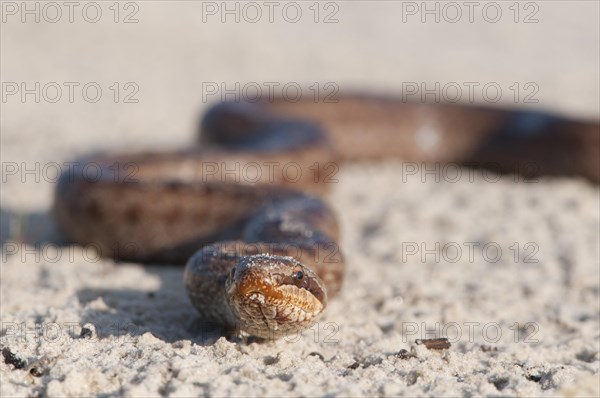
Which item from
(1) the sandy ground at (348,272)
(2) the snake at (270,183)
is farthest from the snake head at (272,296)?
(1) the sandy ground at (348,272)

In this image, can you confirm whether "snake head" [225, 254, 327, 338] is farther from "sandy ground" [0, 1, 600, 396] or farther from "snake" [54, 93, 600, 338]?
"sandy ground" [0, 1, 600, 396]

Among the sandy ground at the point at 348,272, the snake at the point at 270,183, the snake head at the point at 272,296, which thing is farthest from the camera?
the snake at the point at 270,183

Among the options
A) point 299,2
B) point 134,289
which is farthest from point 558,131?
point 299,2

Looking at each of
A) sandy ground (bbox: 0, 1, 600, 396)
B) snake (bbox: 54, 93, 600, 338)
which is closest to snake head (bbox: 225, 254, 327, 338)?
snake (bbox: 54, 93, 600, 338)

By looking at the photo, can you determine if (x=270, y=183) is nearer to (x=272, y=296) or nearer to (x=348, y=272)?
(x=348, y=272)

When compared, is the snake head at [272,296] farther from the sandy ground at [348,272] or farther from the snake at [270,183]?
the sandy ground at [348,272]

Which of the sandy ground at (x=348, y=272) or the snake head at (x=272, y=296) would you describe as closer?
the sandy ground at (x=348, y=272)

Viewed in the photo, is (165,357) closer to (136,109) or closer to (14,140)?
(14,140)
